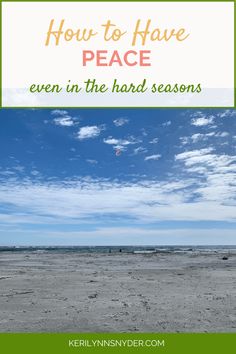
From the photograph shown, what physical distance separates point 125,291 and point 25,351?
928 centimetres

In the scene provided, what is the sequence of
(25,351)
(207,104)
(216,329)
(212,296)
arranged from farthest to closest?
(212,296) < (207,104) < (216,329) < (25,351)

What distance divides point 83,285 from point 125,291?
323 cm

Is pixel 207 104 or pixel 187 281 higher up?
pixel 207 104

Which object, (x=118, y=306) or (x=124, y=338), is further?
(x=118, y=306)

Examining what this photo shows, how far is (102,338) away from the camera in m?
9.30

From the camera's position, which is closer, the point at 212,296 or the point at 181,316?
the point at 181,316

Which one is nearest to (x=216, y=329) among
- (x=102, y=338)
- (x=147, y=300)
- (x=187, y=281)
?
(x=102, y=338)

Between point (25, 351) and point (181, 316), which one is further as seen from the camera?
point (181, 316)

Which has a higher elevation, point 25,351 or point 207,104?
point 207,104

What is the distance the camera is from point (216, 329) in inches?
435

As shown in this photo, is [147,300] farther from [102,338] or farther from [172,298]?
[102,338]

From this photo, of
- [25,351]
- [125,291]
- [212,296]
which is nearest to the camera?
[25,351]

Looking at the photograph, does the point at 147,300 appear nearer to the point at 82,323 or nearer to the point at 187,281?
the point at 82,323

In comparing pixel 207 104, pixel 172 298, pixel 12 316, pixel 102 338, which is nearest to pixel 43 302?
pixel 12 316
